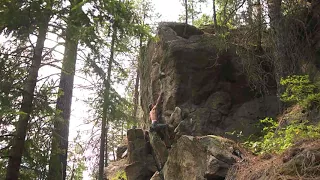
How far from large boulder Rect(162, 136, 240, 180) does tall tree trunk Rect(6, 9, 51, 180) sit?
147 inches

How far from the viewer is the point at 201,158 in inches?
278

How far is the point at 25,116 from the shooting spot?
254 inches

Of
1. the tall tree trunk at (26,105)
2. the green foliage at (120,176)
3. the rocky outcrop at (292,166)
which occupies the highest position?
Answer: the tall tree trunk at (26,105)

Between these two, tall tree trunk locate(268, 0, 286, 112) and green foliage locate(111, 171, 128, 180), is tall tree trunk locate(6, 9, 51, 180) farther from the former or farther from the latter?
tall tree trunk locate(268, 0, 286, 112)

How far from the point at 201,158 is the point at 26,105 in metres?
4.05

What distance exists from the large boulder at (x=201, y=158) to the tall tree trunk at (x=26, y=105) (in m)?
3.73

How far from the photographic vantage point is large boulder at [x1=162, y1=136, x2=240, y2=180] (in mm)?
6359

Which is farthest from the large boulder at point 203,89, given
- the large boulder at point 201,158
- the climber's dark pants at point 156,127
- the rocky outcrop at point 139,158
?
the large boulder at point 201,158

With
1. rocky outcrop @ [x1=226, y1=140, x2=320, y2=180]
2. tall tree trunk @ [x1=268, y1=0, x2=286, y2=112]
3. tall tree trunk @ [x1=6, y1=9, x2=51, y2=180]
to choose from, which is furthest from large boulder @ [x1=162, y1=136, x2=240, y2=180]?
tall tree trunk @ [x1=6, y1=9, x2=51, y2=180]

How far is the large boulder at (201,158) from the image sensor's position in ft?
20.9

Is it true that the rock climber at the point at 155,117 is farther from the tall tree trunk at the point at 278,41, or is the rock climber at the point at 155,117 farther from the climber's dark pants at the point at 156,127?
the tall tree trunk at the point at 278,41

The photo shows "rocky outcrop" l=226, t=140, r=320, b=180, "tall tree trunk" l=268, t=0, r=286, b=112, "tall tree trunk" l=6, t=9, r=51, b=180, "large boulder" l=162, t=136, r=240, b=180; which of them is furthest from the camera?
"tall tree trunk" l=268, t=0, r=286, b=112

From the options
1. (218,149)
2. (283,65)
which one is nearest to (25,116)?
(218,149)

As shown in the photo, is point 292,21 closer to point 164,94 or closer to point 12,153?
point 164,94
